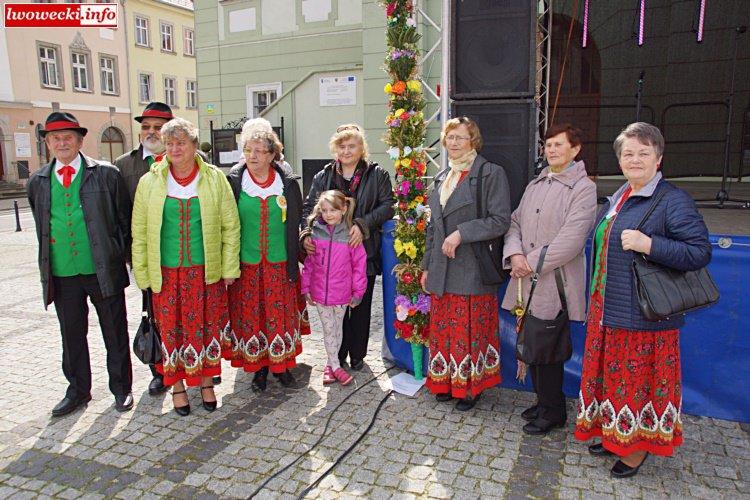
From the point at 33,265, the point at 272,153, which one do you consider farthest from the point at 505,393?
the point at 33,265

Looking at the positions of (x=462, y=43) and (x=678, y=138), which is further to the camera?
(x=678, y=138)

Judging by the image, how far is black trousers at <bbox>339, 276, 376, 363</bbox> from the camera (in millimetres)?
4156

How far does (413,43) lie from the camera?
3.79 meters

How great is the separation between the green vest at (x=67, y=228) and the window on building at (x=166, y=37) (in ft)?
96.7

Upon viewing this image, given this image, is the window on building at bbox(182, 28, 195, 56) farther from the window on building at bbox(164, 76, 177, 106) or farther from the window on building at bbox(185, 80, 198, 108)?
the window on building at bbox(164, 76, 177, 106)

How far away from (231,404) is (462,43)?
284 centimetres

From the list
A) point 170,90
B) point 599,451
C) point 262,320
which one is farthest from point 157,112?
point 170,90

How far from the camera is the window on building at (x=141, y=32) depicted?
2820cm

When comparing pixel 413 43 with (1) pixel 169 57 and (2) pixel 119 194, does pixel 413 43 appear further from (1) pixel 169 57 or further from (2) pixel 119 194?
(1) pixel 169 57

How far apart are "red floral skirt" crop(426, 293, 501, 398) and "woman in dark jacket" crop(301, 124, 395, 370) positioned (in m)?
Result: 0.68

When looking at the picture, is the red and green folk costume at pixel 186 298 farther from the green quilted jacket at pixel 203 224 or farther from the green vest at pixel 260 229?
the green vest at pixel 260 229

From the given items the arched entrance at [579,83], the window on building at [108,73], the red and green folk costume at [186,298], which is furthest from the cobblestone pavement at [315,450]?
the window on building at [108,73]

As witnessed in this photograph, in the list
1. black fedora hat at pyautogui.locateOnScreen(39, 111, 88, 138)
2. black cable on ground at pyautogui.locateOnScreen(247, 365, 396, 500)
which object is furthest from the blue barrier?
black fedora hat at pyautogui.locateOnScreen(39, 111, 88, 138)

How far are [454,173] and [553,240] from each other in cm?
76
